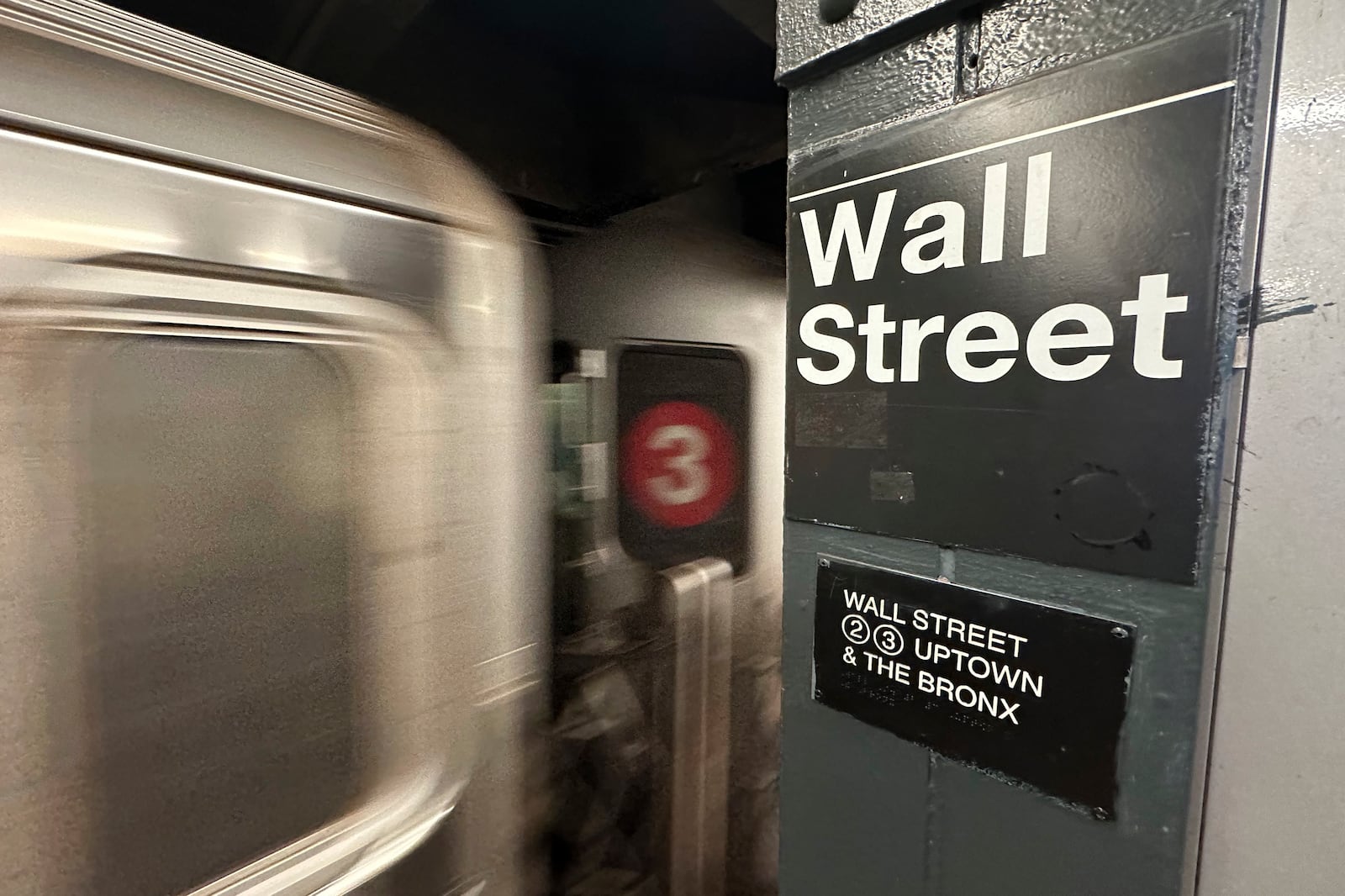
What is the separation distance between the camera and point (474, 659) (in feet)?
4.52

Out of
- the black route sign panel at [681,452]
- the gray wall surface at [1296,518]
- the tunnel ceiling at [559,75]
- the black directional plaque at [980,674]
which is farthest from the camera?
the black route sign panel at [681,452]

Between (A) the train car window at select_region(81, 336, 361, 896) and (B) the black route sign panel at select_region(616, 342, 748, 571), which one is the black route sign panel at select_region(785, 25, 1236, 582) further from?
(B) the black route sign panel at select_region(616, 342, 748, 571)

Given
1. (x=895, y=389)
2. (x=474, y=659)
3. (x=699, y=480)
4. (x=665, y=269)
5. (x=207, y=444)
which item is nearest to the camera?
(x=895, y=389)

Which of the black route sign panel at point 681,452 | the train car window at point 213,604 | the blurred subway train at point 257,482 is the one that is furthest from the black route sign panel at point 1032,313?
the black route sign panel at point 681,452

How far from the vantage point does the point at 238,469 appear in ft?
3.43

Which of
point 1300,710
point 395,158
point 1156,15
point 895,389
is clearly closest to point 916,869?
point 1300,710

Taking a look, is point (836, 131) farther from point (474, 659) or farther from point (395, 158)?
point (474, 659)

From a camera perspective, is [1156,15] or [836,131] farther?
[836,131]

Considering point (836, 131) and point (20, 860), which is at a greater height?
point (836, 131)

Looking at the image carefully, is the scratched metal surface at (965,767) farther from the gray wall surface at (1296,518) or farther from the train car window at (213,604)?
the train car window at (213,604)

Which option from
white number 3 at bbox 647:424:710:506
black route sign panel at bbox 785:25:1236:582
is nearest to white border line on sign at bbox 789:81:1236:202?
black route sign panel at bbox 785:25:1236:582

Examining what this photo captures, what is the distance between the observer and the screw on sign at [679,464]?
6.86 ft

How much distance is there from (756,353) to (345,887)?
1.85 m

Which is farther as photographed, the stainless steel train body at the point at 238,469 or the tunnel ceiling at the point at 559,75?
the tunnel ceiling at the point at 559,75
